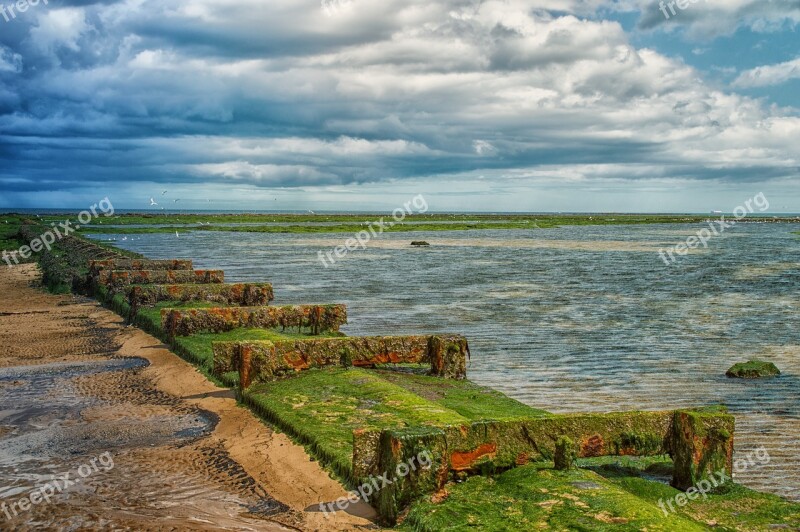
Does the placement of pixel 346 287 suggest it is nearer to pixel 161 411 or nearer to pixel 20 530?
pixel 161 411

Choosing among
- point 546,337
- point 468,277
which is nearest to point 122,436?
point 546,337

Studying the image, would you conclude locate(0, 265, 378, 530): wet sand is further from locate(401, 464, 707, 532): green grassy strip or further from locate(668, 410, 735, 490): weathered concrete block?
locate(668, 410, 735, 490): weathered concrete block

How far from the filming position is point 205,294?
25688 mm

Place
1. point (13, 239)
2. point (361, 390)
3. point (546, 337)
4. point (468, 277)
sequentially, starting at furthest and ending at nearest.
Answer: point (13, 239), point (468, 277), point (546, 337), point (361, 390)

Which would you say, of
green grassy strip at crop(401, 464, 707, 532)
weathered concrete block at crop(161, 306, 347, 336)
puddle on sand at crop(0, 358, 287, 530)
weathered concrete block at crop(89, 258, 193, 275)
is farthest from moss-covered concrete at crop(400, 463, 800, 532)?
weathered concrete block at crop(89, 258, 193, 275)

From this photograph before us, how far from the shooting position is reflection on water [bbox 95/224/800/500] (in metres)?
14.6

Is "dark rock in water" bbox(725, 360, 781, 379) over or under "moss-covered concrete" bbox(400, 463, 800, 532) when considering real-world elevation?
under

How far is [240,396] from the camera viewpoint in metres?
13.8

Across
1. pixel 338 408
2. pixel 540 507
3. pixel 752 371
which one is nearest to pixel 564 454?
pixel 540 507

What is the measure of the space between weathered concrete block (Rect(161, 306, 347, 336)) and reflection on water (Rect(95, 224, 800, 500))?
326 cm

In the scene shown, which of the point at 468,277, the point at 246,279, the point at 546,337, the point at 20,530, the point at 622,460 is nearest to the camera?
the point at 20,530

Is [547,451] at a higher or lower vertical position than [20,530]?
higher

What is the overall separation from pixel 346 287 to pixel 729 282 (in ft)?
74.0

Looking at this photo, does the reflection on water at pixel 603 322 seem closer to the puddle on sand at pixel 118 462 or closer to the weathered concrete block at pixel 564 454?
the weathered concrete block at pixel 564 454
